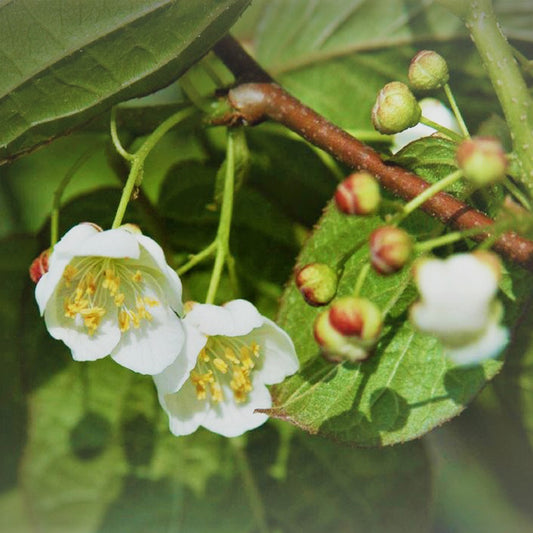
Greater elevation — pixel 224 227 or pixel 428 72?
pixel 428 72

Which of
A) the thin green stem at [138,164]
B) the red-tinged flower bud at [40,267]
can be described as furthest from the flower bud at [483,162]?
the red-tinged flower bud at [40,267]

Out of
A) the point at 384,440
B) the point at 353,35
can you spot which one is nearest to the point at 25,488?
A: the point at 384,440

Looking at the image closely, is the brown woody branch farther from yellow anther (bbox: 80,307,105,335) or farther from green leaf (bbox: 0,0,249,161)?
yellow anther (bbox: 80,307,105,335)

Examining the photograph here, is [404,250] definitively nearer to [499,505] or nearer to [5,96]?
[5,96]

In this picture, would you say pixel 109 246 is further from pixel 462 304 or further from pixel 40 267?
pixel 462 304

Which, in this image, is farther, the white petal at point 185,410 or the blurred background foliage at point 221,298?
the blurred background foliage at point 221,298

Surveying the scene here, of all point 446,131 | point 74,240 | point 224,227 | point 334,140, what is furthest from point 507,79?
point 74,240

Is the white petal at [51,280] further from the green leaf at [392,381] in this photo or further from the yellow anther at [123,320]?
the green leaf at [392,381]

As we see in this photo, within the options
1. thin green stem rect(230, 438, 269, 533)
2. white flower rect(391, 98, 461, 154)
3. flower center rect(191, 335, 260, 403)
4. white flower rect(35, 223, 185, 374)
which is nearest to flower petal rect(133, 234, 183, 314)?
white flower rect(35, 223, 185, 374)
